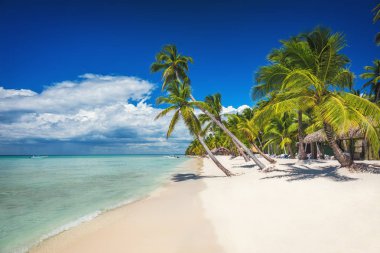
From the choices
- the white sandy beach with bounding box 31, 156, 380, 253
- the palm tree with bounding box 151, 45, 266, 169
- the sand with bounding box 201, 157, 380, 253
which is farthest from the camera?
the palm tree with bounding box 151, 45, 266, 169

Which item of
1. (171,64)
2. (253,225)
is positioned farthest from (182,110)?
(253,225)

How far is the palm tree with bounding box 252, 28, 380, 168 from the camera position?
8867 millimetres

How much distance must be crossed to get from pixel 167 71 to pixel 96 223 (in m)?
15.4

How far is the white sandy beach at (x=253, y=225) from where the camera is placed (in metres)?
4.24

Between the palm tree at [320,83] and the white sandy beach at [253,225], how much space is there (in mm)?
2360

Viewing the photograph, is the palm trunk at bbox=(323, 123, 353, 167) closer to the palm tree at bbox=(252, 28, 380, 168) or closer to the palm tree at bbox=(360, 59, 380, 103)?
the palm tree at bbox=(252, 28, 380, 168)

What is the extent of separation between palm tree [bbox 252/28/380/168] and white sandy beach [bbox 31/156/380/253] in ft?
7.74

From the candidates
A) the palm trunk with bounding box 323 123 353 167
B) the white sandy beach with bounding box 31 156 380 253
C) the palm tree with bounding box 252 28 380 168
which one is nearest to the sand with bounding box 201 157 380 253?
the white sandy beach with bounding box 31 156 380 253

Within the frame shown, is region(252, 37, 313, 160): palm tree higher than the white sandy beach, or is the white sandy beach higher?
region(252, 37, 313, 160): palm tree

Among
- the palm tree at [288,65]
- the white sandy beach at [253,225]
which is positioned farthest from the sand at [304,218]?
the palm tree at [288,65]

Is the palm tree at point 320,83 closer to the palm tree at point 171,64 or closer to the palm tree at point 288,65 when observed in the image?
the palm tree at point 288,65

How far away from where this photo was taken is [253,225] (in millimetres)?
5258

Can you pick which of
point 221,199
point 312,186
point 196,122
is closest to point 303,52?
point 312,186

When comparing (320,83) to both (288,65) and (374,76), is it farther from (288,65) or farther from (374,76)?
(374,76)
